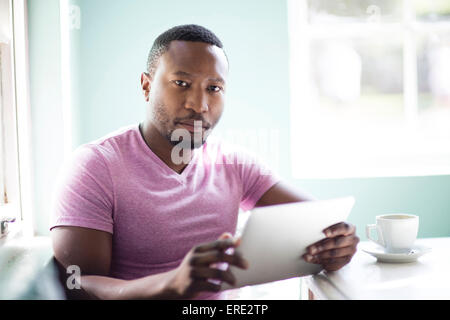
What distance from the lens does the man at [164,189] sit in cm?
95

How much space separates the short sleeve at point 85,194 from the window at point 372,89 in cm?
138

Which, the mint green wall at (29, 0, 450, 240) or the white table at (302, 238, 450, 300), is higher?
the mint green wall at (29, 0, 450, 240)

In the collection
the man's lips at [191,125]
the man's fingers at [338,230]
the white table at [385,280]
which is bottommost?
the white table at [385,280]

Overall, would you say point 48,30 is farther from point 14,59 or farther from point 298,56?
point 298,56

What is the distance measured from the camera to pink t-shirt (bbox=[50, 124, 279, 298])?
1005mm

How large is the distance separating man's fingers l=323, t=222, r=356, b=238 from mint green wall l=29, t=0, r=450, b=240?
1.33 metres

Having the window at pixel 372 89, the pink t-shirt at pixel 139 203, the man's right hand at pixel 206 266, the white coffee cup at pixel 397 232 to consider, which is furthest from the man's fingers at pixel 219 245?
the window at pixel 372 89

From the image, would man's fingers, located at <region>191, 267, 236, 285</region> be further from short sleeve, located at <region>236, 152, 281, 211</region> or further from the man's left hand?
short sleeve, located at <region>236, 152, 281, 211</region>

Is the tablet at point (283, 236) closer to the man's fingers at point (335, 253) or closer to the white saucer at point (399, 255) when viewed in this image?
the man's fingers at point (335, 253)

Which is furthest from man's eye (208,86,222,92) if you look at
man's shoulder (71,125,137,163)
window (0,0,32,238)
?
window (0,0,32,238)

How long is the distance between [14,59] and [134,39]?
629 millimetres

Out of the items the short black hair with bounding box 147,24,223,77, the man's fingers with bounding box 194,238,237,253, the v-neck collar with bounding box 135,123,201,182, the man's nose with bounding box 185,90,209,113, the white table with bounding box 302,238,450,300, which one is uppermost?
the short black hair with bounding box 147,24,223,77

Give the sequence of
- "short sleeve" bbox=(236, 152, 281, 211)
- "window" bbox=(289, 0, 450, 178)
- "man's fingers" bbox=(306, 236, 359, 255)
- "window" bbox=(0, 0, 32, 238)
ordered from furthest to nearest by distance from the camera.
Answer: "window" bbox=(289, 0, 450, 178) → "window" bbox=(0, 0, 32, 238) → "short sleeve" bbox=(236, 152, 281, 211) → "man's fingers" bbox=(306, 236, 359, 255)
